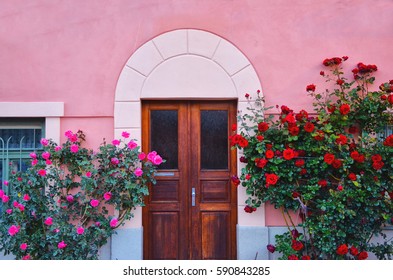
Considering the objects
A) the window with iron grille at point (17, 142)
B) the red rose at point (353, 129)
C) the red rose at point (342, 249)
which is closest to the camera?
the red rose at point (342, 249)

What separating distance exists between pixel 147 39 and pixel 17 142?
1.89 metres

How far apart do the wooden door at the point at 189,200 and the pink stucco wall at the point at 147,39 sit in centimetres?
60

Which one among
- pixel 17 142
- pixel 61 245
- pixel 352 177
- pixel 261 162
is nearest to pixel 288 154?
pixel 261 162

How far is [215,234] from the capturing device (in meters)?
4.46

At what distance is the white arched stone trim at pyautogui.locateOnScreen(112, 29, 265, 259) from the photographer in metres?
4.33

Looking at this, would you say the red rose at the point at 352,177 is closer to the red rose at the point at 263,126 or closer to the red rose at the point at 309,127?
the red rose at the point at 309,127

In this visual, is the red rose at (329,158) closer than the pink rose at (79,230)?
Yes

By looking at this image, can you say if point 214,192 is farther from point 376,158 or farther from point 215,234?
point 376,158

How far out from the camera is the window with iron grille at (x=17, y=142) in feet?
14.6

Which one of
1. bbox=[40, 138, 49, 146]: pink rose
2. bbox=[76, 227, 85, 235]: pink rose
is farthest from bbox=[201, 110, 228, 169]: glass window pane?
bbox=[40, 138, 49, 146]: pink rose

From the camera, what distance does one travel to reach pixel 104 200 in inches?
166

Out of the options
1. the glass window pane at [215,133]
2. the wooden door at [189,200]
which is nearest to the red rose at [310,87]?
the wooden door at [189,200]

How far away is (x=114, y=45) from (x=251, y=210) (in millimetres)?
2364

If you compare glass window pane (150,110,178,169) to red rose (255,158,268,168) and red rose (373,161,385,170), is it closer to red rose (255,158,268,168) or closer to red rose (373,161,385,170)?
red rose (255,158,268,168)
